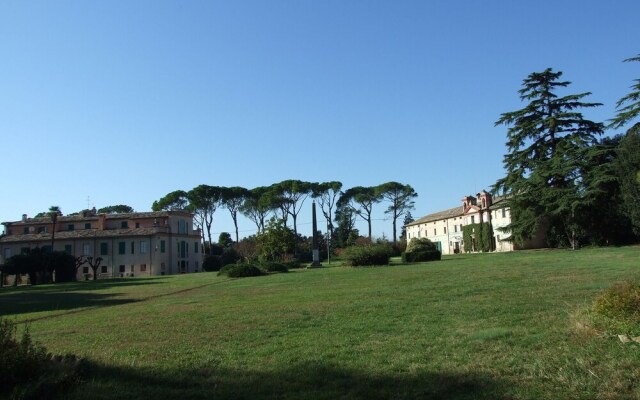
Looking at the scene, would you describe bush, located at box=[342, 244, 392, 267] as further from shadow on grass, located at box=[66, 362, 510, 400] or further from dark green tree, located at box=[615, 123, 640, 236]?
shadow on grass, located at box=[66, 362, 510, 400]

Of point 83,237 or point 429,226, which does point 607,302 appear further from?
point 429,226

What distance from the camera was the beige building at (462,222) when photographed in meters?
69.0

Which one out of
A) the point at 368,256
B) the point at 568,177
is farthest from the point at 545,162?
the point at 368,256

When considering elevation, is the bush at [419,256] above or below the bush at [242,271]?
above

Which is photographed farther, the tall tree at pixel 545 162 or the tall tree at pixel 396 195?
the tall tree at pixel 396 195

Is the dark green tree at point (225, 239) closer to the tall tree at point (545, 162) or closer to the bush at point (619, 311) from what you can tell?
the tall tree at point (545, 162)

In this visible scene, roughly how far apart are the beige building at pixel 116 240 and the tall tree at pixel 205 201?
1307cm

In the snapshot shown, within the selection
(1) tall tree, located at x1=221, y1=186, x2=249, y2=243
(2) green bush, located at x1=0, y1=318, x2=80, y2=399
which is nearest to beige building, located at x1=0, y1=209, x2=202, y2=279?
(1) tall tree, located at x1=221, y1=186, x2=249, y2=243

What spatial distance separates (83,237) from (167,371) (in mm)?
66834

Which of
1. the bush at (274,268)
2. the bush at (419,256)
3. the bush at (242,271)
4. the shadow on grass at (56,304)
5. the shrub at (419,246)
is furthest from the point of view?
the shrub at (419,246)

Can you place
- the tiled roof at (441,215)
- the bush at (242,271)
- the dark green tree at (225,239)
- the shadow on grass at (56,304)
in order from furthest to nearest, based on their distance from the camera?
the dark green tree at (225,239), the tiled roof at (441,215), the bush at (242,271), the shadow on grass at (56,304)

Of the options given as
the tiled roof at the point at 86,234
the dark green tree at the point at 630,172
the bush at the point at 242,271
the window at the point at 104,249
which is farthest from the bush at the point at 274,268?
the window at the point at 104,249

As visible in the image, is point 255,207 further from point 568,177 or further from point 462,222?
point 568,177

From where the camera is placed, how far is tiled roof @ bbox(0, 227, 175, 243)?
218 ft
